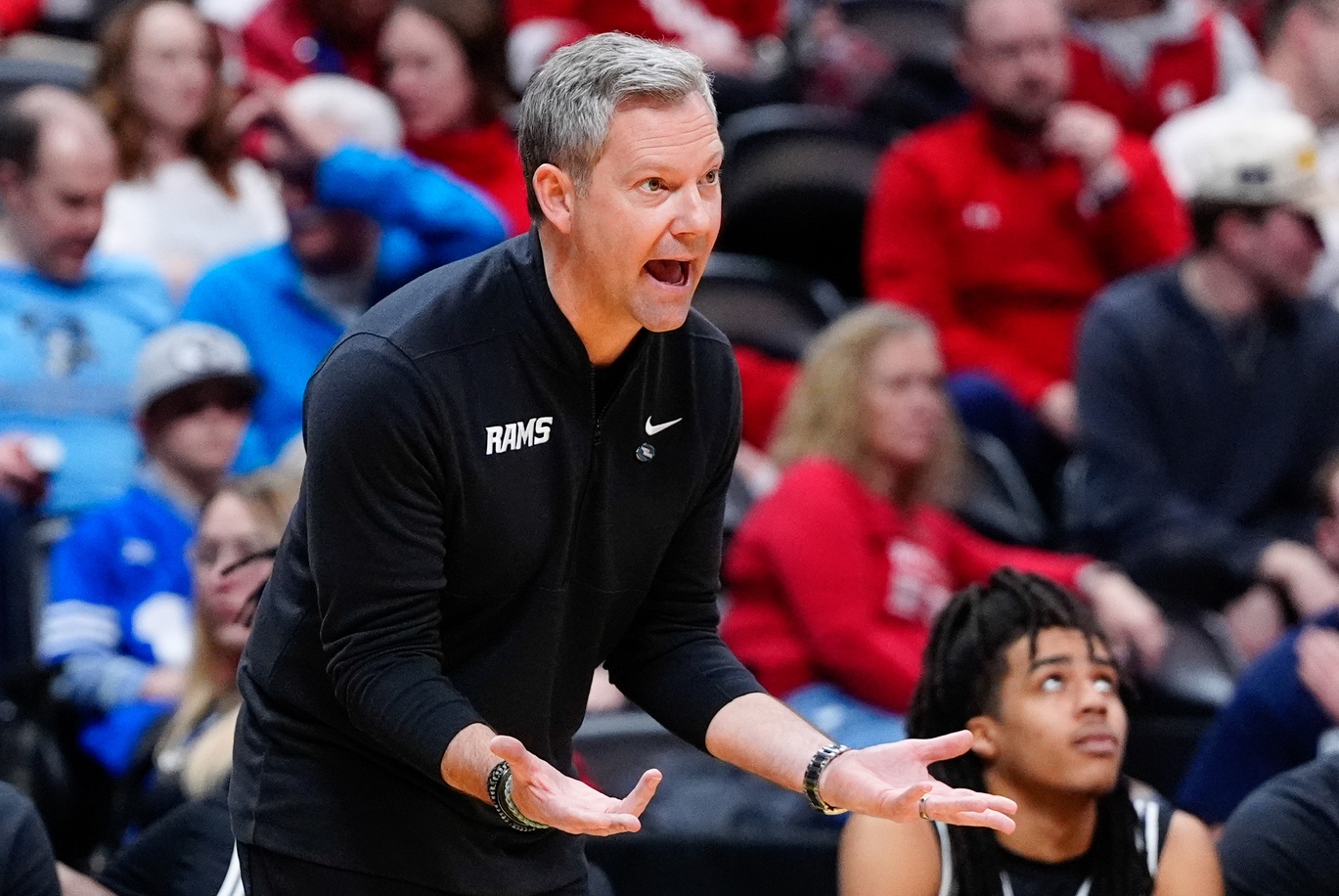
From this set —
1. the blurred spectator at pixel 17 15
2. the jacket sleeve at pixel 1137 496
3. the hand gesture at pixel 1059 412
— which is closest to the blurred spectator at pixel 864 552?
the jacket sleeve at pixel 1137 496

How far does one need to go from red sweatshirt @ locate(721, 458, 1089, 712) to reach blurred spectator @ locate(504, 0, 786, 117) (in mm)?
2003

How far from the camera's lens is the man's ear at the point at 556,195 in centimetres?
196

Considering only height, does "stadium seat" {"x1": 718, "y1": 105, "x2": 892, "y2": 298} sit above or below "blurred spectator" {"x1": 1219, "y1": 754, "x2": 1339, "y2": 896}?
above

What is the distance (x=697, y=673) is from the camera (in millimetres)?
2203

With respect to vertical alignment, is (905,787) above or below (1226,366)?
above

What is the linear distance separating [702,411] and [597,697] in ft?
6.20

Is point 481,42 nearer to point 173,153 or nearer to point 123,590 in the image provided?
point 173,153

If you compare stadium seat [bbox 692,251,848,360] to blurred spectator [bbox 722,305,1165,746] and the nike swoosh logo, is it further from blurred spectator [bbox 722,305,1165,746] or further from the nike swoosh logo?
the nike swoosh logo

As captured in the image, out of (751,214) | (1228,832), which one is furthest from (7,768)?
(751,214)

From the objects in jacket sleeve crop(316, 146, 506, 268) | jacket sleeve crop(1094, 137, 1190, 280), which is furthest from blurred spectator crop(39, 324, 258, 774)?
jacket sleeve crop(1094, 137, 1190, 280)

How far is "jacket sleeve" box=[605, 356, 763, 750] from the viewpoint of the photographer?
7.18 ft

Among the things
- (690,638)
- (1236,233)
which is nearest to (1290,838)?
(690,638)

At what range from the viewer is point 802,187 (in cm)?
Answer: 554

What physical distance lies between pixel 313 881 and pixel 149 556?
7.08ft
